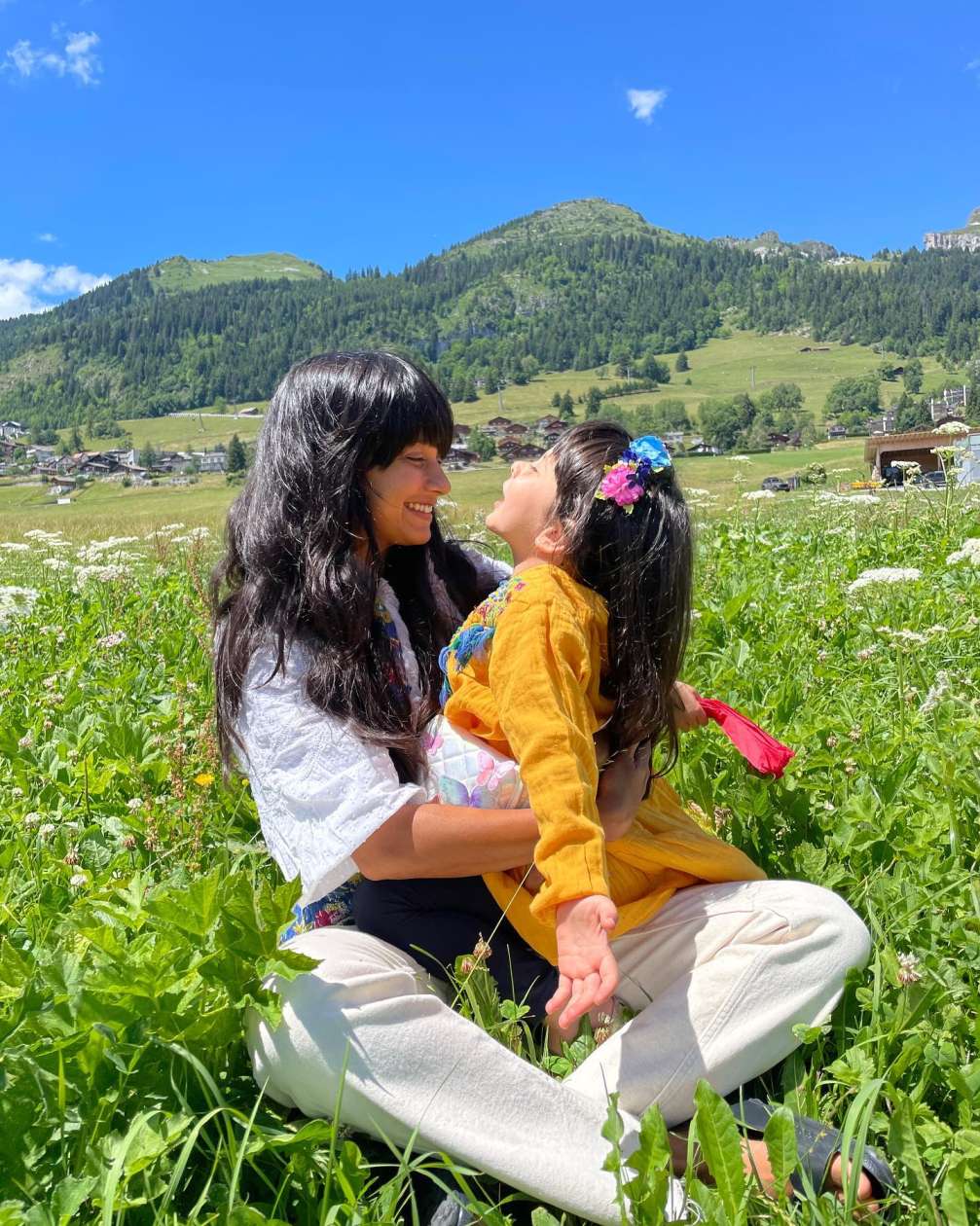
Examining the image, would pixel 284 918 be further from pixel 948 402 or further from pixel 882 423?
pixel 948 402

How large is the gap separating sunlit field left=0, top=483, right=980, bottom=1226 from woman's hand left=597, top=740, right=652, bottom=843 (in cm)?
51

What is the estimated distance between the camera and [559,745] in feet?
7.11

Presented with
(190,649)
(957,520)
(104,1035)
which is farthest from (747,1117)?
(957,520)

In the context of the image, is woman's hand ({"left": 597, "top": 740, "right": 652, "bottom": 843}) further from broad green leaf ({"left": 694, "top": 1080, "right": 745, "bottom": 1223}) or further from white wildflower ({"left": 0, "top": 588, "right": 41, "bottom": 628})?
white wildflower ({"left": 0, "top": 588, "right": 41, "bottom": 628})

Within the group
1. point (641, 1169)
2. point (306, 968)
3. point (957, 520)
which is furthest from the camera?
point (957, 520)

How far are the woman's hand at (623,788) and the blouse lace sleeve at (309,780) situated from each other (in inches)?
17.4

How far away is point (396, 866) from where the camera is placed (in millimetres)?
2348

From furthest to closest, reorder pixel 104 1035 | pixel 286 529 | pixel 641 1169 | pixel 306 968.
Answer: pixel 286 529 < pixel 306 968 < pixel 104 1035 < pixel 641 1169

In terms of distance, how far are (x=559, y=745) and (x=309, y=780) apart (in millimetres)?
654

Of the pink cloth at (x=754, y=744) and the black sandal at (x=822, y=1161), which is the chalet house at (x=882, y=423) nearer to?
the pink cloth at (x=754, y=744)

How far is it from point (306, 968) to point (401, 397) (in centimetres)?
149

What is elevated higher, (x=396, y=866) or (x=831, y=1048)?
(x=396, y=866)

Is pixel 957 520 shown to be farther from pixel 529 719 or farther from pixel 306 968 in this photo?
pixel 306 968

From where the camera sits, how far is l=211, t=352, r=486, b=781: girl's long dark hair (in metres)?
2.64
